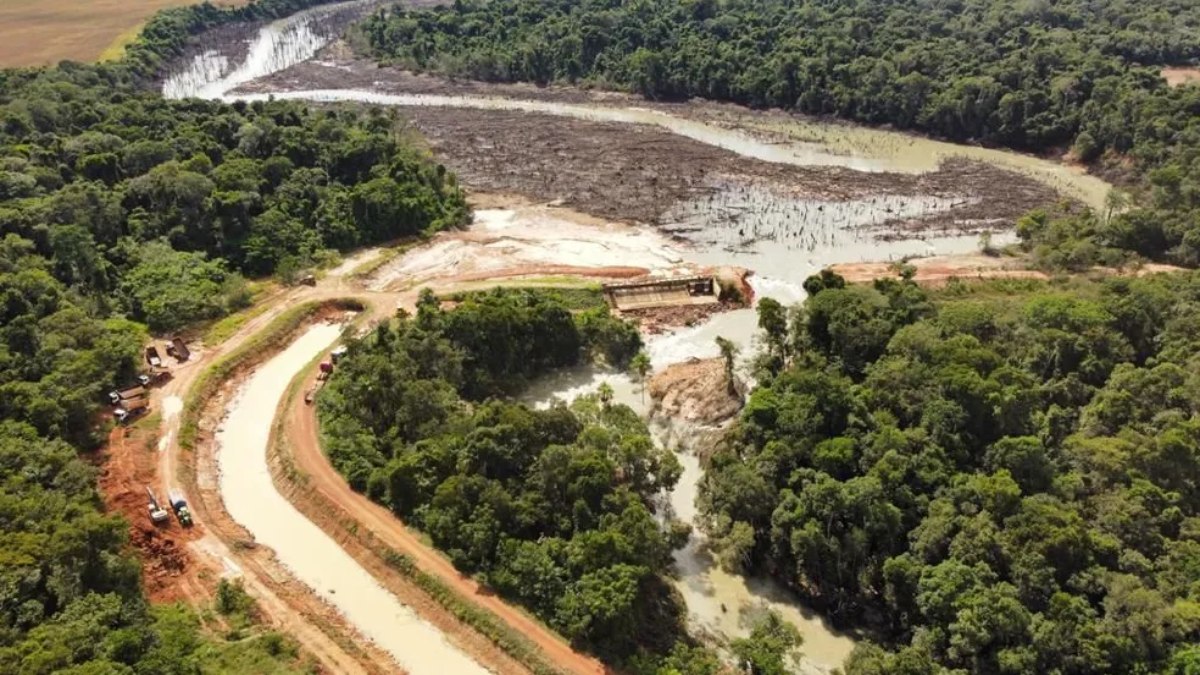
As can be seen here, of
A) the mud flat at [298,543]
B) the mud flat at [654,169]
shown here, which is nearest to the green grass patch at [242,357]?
the mud flat at [298,543]

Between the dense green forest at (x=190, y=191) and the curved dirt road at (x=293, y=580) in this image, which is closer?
the curved dirt road at (x=293, y=580)

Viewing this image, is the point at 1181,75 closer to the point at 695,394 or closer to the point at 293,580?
the point at 695,394

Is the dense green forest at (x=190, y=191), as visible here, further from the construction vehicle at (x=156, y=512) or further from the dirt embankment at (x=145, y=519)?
the construction vehicle at (x=156, y=512)

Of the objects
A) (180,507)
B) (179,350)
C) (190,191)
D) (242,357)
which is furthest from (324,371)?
(190,191)

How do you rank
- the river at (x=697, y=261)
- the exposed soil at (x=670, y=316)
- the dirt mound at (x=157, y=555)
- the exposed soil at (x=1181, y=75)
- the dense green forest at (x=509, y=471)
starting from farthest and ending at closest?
the exposed soil at (x=1181, y=75), the exposed soil at (x=670, y=316), the dirt mound at (x=157, y=555), the river at (x=697, y=261), the dense green forest at (x=509, y=471)

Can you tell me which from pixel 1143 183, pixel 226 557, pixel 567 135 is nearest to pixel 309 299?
pixel 226 557

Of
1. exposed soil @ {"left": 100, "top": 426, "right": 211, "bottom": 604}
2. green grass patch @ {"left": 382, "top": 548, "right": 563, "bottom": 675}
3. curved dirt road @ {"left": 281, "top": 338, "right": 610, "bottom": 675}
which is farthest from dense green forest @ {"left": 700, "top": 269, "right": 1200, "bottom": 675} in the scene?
exposed soil @ {"left": 100, "top": 426, "right": 211, "bottom": 604}
